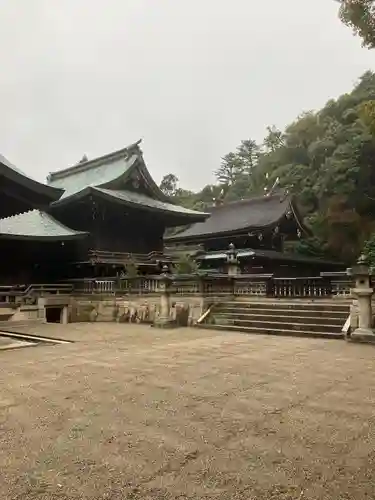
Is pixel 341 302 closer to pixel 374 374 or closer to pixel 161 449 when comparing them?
pixel 374 374

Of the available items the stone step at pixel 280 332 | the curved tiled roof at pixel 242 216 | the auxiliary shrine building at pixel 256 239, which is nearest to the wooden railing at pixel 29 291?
the stone step at pixel 280 332

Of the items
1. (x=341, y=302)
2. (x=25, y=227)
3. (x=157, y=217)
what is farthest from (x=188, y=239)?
(x=341, y=302)

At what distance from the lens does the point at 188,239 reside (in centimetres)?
3195

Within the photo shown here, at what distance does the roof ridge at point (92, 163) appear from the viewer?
26923 mm

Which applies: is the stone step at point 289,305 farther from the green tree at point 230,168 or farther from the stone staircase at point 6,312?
the green tree at point 230,168

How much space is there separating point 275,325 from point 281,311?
3.71 feet

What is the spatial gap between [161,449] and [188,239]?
28.5m

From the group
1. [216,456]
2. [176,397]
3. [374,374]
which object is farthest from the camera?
[374,374]

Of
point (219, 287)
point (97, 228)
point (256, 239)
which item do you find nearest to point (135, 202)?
point (97, 228)

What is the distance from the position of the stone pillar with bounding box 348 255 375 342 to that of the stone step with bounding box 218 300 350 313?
215cm

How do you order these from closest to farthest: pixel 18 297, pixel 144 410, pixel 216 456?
1. pixel 216 456
2. pixel 144 410
3. pixel 18 297

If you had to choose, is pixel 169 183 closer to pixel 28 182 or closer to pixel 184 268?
pixel 184 268

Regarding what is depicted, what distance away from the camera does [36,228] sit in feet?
69.9

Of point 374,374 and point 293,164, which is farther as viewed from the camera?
point 293,164
